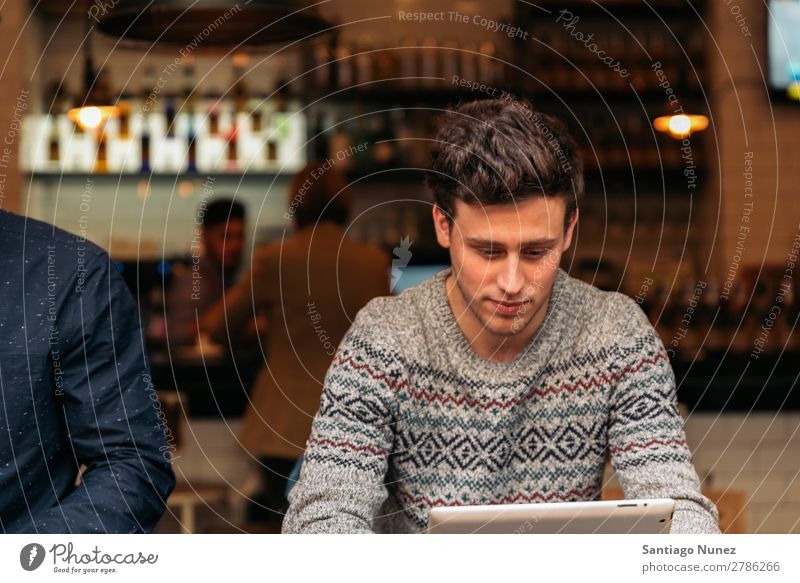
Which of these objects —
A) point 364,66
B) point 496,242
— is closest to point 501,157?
point 496,242

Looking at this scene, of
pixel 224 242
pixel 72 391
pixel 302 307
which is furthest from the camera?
pixel 224 242

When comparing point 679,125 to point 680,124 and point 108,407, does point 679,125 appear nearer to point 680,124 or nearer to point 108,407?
point 680,124

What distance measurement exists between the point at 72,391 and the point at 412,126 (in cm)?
341

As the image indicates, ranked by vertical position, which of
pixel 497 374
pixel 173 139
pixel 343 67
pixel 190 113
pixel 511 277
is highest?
pixel 343 67

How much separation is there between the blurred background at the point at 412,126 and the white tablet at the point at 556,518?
9.21ft

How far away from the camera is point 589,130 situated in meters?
4.77

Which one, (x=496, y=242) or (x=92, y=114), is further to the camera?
(x=92, y=114)

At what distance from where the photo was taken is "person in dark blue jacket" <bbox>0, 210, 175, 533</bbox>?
1390 mm

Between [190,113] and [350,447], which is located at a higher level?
[190,113]

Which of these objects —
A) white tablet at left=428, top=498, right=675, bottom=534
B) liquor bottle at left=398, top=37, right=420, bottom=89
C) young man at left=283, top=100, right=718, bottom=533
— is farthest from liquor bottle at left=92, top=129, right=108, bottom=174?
white tablet at left=428, top=498, right=675, bottom=534

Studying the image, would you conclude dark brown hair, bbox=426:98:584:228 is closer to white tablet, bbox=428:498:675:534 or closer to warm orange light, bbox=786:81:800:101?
white tablet, bbox=428:498:675:534

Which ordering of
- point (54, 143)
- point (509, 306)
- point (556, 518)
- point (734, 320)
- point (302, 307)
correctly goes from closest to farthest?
point (556, 518), point (509, 306), point (302, 307), point (734, 320), point (54, 143)

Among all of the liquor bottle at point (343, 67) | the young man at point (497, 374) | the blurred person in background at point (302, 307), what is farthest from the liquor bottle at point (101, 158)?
the young man at point (497, 374)

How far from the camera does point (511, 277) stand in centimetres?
147
